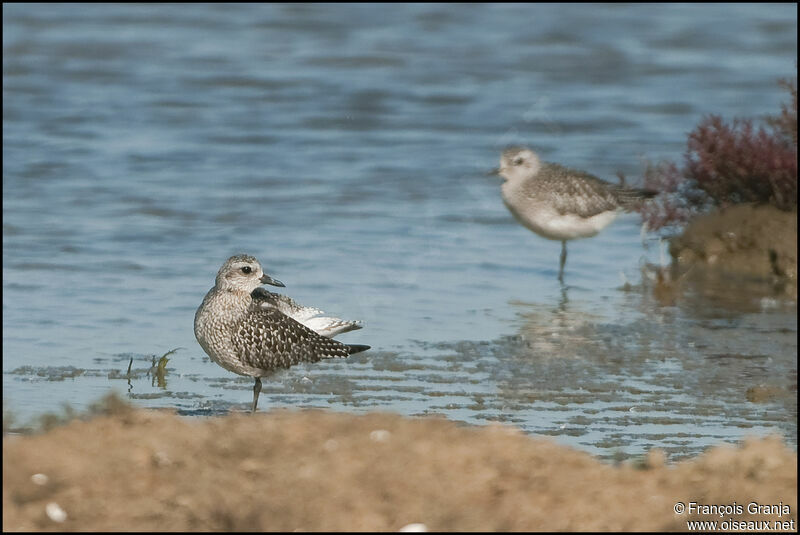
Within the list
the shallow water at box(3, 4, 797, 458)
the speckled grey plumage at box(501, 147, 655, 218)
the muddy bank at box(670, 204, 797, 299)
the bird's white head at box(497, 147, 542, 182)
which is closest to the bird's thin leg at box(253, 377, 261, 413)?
the shallow water at box(3, 4, 797, 458)

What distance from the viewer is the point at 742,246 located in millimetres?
13562

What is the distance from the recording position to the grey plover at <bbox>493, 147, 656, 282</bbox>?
14023 mm

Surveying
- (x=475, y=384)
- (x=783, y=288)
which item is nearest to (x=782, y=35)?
(x=783, y=288)

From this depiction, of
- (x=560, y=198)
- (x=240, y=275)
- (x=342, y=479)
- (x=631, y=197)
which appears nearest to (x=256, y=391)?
(x=240, y=275)

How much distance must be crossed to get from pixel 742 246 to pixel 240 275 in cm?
613

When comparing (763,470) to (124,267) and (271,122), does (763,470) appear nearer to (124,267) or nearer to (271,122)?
(124,267)

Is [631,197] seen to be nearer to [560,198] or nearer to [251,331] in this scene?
[560,198]

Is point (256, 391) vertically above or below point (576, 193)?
below

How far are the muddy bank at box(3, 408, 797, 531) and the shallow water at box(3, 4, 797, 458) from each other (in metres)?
2.21

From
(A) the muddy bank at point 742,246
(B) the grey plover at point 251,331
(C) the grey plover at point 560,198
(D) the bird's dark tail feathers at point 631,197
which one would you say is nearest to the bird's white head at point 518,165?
(C) the grey plover at point 560,198

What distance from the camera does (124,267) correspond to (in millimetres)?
12922

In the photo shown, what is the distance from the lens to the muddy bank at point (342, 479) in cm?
501

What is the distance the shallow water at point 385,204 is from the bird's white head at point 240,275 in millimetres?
733

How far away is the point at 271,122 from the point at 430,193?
4494mm
